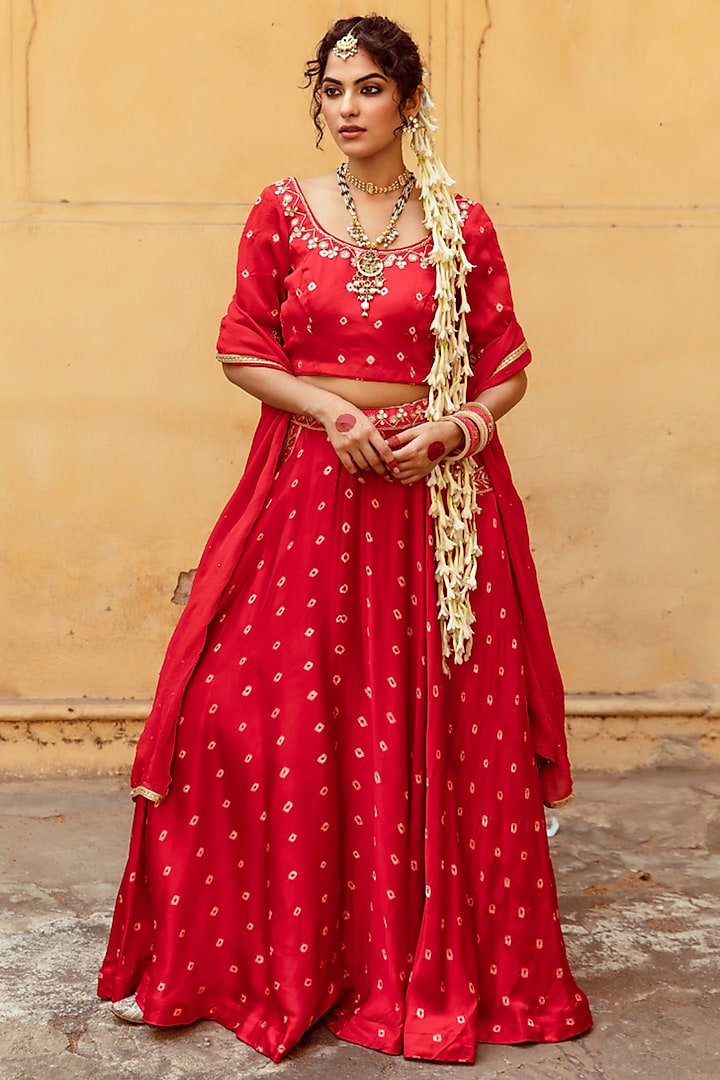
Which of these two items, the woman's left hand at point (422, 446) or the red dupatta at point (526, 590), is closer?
the woman's left hand at point (422, 446)

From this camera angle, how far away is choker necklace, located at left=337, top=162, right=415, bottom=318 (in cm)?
257

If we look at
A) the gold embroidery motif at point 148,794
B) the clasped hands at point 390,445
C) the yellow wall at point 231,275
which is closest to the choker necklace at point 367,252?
the clasped hands at point 390,445

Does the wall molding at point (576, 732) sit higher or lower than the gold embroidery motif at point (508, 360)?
lower

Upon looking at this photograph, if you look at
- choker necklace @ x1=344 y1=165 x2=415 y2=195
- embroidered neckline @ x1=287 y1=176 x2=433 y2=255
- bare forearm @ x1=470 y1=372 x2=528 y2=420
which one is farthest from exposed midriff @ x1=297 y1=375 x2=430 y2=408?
choker necklace @ x1=344 y1=165 x2=415 y2=195

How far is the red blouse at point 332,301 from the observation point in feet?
8.46

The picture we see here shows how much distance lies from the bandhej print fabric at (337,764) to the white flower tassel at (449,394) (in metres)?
0.03

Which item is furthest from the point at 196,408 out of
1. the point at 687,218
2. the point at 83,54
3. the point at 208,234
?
the point at 687,218

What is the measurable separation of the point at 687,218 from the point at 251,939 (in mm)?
2726

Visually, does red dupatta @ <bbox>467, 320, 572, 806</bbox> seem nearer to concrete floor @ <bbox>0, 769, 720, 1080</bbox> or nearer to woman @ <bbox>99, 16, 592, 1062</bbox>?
woman @ <bbox>99, 16, 592, 1062</bbox>

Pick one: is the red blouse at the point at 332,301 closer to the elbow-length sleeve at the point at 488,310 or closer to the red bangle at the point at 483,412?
the elbow-length sleeve at the point at 488,310

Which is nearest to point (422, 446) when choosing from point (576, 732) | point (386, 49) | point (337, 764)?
point (337, 764)

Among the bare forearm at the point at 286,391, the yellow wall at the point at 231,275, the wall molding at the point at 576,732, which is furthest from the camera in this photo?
the wall molding at the point at 576,732

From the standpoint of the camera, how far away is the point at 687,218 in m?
4.28

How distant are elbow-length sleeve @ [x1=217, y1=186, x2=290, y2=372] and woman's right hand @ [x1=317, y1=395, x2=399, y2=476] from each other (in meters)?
0.17
